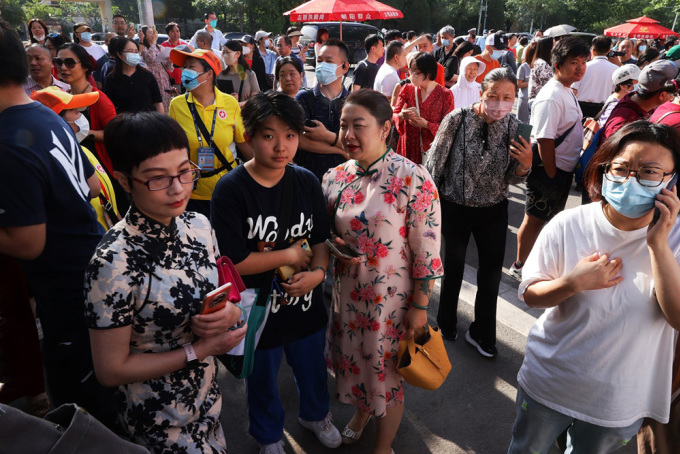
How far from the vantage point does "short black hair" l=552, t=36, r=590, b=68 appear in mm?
3840

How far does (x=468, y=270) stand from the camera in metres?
4.77

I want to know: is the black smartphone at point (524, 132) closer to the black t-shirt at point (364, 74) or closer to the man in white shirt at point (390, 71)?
the man in white shirt at point (390, 71)

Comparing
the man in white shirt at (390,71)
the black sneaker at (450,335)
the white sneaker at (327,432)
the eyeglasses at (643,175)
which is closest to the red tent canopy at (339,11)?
the man in white shirt at (390,71)

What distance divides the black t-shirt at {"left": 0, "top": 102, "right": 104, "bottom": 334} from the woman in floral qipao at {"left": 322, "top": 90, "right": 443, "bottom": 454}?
119 centimetres

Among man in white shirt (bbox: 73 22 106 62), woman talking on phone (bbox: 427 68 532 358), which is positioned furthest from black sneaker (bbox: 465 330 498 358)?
→ man in white shirt (bbox: 73 22 106 62)

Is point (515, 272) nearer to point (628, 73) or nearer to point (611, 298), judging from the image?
point (628, 73)

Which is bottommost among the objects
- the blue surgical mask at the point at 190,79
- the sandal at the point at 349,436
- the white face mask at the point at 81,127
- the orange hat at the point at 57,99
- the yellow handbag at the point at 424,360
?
the sandal at the point at 349,436

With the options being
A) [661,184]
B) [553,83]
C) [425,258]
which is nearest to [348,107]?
[425,258]

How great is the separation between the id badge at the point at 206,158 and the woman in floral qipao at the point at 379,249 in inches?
53.0

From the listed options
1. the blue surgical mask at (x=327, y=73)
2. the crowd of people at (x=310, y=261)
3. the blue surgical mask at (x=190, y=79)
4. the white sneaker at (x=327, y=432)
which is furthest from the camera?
the blue surgical mask at (x=327, y=73)

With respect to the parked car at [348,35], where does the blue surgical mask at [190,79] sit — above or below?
below

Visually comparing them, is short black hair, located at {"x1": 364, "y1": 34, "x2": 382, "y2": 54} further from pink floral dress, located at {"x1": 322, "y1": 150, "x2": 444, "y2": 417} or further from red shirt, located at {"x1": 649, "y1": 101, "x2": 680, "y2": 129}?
pink floral dress, located at {"x1": 322, "y1": 150, "x2": 444, "y2": 417}

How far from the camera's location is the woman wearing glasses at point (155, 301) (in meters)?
1.48

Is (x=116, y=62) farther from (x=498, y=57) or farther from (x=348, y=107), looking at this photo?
(x=498, y=57)
